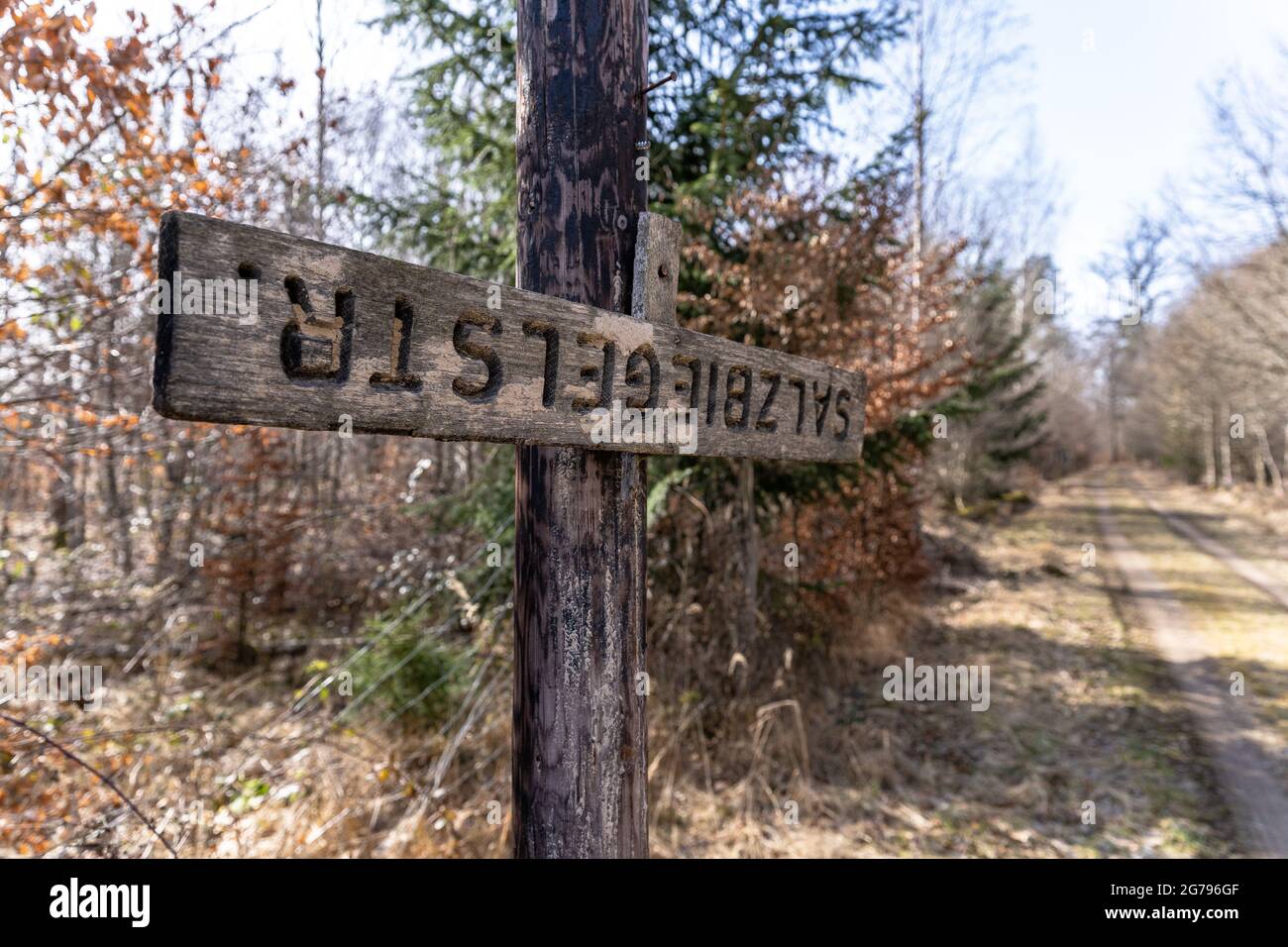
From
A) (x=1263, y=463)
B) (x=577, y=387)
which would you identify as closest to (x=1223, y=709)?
(x=577, y=387)

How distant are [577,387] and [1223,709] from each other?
689 centimetres

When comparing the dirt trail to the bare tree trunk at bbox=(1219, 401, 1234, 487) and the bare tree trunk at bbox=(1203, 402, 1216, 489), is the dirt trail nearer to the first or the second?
the bare tree trunk at bbox=(1219, 401, 1234, 487)

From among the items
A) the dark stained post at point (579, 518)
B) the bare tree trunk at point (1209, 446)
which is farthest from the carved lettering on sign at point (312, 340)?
the bare tree trunk at point (1209, 446)

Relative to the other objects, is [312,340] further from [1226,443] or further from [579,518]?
[1226,443]

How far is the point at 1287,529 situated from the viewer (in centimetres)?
1392

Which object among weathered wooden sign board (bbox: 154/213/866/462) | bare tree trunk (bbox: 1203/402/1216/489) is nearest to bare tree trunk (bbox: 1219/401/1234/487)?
bare tree trunk (bbox: 1203/402/1216/489)

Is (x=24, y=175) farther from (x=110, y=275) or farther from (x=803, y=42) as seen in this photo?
(x=803, y=42)

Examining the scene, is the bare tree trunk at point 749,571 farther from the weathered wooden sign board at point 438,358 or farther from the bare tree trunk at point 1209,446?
the bare tree trunk at point 1209,446

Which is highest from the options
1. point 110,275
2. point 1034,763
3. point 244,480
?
point 110,275

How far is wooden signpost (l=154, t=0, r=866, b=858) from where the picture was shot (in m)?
1.21

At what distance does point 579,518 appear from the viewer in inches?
58.7

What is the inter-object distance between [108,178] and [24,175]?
426 mm

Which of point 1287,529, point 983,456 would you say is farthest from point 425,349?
point 1287,529

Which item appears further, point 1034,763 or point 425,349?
point 1034,763
